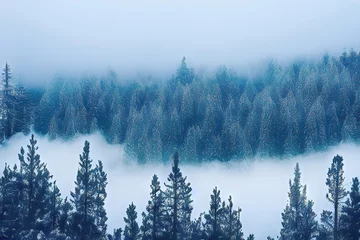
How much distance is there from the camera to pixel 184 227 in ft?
135

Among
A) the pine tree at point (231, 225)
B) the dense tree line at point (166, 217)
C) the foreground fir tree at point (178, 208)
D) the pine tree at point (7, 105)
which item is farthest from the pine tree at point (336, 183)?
the pine tree at point (7, 105)

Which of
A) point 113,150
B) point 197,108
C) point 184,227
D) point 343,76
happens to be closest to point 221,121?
point 197,108

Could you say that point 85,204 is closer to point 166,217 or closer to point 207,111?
point 166,217

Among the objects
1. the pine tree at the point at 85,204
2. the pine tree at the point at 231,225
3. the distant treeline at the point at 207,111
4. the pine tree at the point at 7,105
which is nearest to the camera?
the pine tree at the point at 231,225

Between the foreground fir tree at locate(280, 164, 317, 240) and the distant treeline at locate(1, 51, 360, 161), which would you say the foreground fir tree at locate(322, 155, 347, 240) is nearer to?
the foreground fir tree at locate(280, 164, 317, 240)

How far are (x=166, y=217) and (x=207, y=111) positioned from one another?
35383 mm

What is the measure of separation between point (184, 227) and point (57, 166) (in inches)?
1418

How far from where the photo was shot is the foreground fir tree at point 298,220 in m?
40.4

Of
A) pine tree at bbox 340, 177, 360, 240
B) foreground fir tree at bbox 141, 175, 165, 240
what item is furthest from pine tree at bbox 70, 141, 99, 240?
pine tree at bbox 340, 177, 360, 240

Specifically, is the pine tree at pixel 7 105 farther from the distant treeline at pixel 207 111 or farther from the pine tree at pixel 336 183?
the pine tree at pixel 336 183

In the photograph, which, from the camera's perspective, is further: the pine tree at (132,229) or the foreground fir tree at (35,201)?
the foreground fir tree at (35,201)

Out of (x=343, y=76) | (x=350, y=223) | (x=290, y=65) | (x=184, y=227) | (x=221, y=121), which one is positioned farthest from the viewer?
(x=290, y=65)

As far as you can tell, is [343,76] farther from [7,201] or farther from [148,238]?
[7,201]

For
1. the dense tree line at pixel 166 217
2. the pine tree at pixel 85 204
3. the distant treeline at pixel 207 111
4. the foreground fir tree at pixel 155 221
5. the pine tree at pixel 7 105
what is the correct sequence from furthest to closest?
the pine tree at pixel 7 105, the distant treeline at pixel 207 111, the pine tree at pixel 85 204, the foreground fir tree at pixel 155 221, the dense tree line at pixel 166 217
